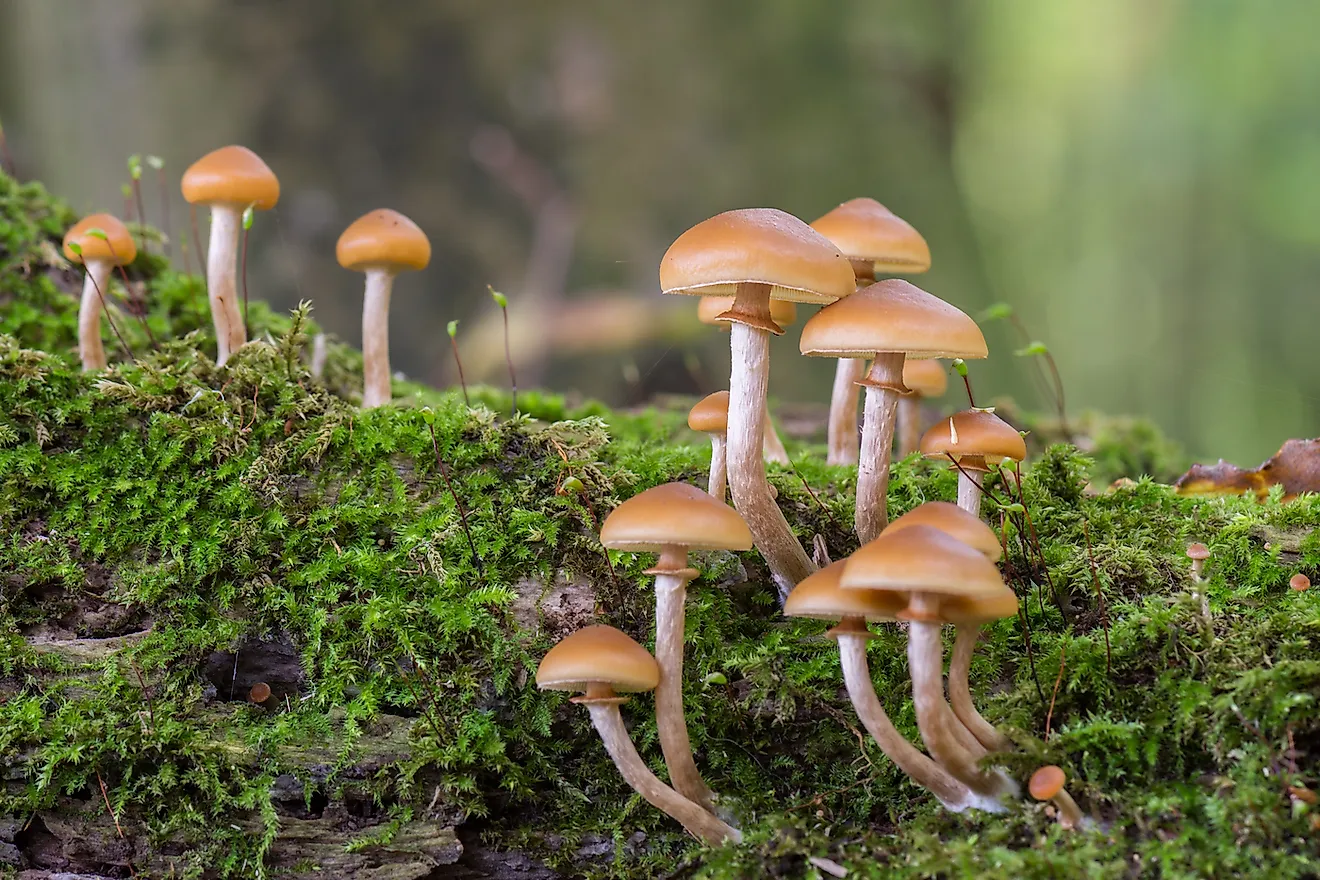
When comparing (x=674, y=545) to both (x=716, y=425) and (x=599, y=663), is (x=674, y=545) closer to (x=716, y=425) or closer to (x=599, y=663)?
(x=599, y=663)

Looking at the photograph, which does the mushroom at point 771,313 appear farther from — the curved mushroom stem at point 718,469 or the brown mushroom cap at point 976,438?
the brown mushroom cap at point 976,438

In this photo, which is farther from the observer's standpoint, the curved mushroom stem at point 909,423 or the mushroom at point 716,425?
the curved mushroom stem at point 909,423

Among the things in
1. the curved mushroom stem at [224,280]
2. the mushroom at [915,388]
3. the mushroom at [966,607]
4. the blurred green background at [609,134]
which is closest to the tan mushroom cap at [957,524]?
the mushroom at [966,607]

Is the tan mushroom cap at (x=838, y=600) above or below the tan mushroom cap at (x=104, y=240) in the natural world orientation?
below

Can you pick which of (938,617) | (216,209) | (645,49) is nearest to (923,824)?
(938,617)

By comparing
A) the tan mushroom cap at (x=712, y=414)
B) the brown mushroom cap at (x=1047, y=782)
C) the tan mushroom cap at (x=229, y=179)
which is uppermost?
the tan mushroom cap at (x=229, y=179)

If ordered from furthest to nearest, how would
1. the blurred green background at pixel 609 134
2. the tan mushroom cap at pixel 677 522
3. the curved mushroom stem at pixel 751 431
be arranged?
the blurred green background at pixel 609 134 → the curved mushroom stem at pixel 751 431 → the tan mushroom cap at pixel 677 522

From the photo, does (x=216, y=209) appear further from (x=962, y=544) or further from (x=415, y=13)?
(x=415, y=13)

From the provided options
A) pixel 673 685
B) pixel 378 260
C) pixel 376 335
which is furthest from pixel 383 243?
pixel 673 685
